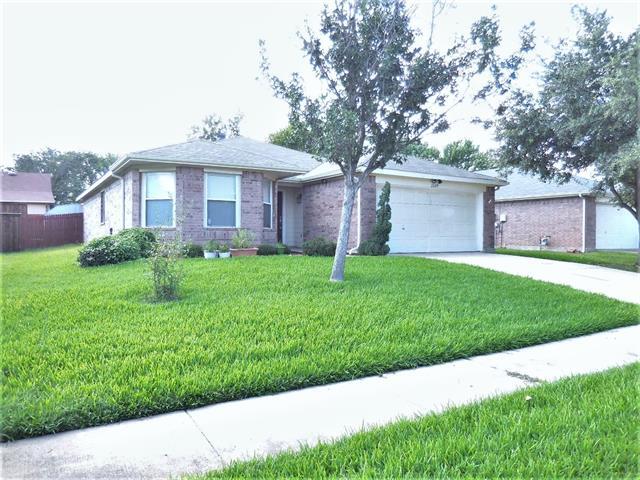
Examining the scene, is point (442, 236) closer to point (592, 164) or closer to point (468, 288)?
point (592, 164)

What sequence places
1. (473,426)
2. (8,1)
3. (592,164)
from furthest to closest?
(592,164) → (8,1) → (473,426)

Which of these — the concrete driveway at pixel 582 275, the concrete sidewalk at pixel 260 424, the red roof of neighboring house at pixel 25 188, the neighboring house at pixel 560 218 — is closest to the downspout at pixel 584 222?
the neighboring house at pixel 560 218

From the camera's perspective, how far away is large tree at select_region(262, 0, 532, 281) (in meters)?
7.20

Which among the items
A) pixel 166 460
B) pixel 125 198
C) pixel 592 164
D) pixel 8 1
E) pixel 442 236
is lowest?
pixel 166 460

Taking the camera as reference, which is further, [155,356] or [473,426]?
[155,356]

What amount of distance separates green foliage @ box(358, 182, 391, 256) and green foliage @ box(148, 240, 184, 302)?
23.6ft

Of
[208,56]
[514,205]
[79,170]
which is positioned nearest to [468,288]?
[208,56]

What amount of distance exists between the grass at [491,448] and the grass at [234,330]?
3.54 ft

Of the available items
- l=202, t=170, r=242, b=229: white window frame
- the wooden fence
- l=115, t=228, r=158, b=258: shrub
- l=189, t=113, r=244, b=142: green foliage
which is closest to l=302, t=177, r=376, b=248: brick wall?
l=202, t=170, r=242, b=229: white window frame

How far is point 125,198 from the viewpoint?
13109mm

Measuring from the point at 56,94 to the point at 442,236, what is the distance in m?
13.4

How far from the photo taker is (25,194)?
1071 inches

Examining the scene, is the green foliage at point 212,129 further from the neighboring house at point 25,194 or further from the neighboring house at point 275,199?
the neighboring house at point 275,199

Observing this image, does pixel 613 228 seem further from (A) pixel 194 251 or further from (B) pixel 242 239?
(A) pixel 194 251
